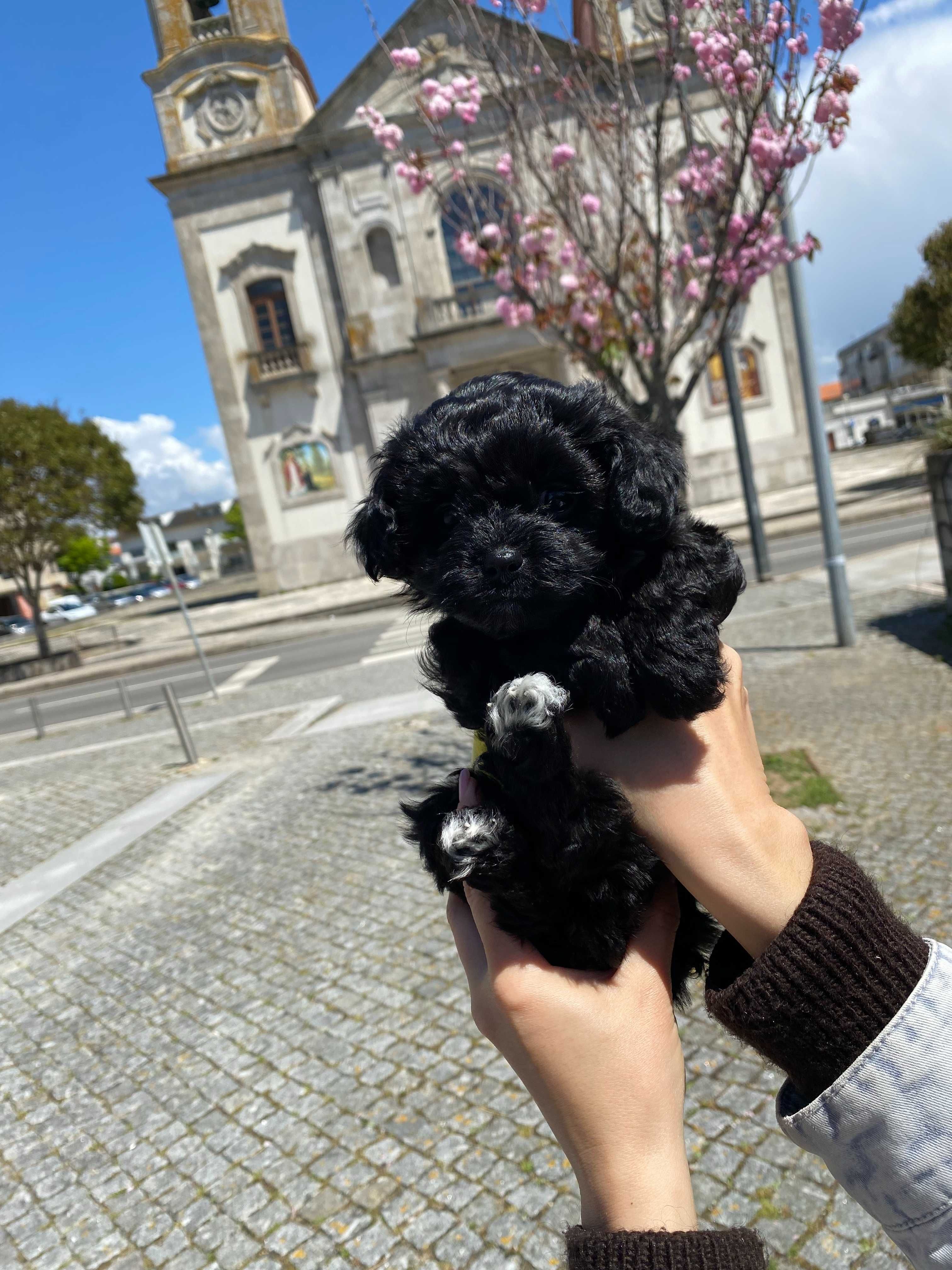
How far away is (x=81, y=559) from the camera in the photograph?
2938 inches

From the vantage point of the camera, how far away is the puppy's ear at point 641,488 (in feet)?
5.24

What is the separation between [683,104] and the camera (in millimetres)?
6039

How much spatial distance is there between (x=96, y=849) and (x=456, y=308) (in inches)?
991

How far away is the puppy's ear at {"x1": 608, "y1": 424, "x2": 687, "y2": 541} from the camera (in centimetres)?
160

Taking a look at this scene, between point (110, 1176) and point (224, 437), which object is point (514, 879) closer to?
point (110, 1176)

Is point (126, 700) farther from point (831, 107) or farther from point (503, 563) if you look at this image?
point (503, 563)

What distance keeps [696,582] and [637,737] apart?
334 mm

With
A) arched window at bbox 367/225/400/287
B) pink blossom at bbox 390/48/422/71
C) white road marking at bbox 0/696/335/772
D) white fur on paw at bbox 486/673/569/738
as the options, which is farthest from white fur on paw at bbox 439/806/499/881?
arched window at bbox 367/225/400/287

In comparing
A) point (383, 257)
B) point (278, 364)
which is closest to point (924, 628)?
point (383, 257)

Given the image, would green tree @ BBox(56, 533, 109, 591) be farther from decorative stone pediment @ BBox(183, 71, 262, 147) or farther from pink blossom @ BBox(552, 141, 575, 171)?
pink blossom @ BBox(552, 141, 575, 171)

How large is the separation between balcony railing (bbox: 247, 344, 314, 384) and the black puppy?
29.7 meters

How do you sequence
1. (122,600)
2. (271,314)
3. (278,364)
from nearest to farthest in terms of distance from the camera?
1. (278,364)
2. (271,314)
3. (122,600)

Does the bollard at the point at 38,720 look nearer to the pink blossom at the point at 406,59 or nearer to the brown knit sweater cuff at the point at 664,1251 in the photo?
the pink blossom at the point at 406,59

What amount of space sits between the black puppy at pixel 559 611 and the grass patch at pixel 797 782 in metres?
4.14
